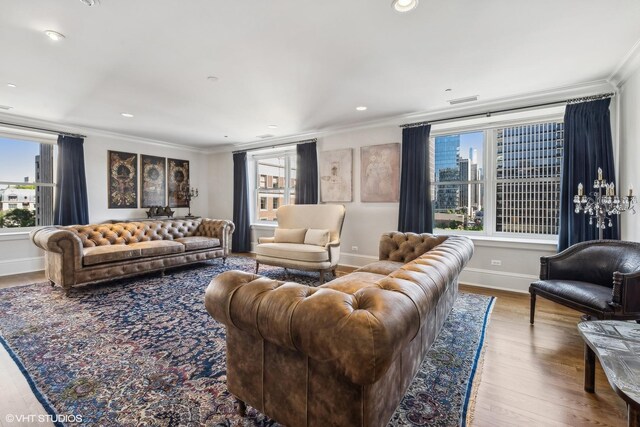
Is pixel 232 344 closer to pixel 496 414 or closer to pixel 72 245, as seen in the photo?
pixel 496 414

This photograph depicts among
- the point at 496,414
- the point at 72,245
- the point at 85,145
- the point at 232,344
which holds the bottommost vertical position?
the point at 496,414

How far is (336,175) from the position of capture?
209 inches

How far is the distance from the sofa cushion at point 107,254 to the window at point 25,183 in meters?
1.92

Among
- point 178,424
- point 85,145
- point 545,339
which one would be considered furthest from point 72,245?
point 545,339

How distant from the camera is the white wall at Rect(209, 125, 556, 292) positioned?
377cm

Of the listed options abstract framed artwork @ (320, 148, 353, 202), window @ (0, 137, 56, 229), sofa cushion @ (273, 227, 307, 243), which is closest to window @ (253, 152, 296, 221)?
abstract framed artwork @ (320, 148, 353, 202)

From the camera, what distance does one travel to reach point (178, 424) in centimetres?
146

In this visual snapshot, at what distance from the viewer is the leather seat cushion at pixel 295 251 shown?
3988 millimetres

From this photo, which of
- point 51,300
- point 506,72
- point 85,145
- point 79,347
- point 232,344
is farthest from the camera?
point 85,145

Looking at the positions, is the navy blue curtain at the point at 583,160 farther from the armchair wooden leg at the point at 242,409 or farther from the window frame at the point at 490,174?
the armchair wooden leg at the point at 242,409

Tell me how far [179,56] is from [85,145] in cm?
398

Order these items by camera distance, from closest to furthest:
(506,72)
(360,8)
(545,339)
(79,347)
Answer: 1. (360,8)
2. (79,347)
3. (545,339)
4. (506,72)

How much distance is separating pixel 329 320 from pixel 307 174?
185 inches

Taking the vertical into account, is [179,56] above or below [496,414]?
above
